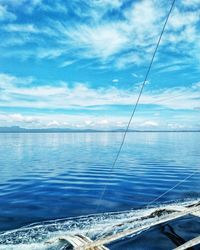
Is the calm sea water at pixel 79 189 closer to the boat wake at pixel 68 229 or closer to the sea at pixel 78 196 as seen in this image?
the sea at pixel 78 196

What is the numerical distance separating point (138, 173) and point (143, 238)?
20.4 meters

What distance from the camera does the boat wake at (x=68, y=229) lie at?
1152cm

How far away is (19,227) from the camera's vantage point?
14008 millimetres

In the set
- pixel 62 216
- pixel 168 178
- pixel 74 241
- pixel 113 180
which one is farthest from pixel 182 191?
pixel 74 241

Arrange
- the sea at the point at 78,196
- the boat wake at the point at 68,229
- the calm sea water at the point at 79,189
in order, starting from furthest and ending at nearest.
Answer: the calm sea water at the point at 79,189 < the sea at the point at 78,196 < the boat wake at the point at 68,229

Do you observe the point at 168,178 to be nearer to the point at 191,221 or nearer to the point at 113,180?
the point at 113,180

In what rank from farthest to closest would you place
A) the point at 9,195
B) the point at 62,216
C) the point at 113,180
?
1. the point at 113,180
2. the point at 9,195
3. the point at 62,216

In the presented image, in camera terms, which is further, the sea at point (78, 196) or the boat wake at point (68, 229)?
the sea at point (78, 196)

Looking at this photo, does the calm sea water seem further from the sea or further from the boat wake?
the boat wake

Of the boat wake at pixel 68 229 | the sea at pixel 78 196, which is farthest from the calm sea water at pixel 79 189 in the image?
the boat wake at pixel 68 229

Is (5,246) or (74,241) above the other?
(74,241)

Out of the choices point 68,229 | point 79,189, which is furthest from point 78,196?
point 68,229

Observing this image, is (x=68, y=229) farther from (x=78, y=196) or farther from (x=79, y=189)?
(x=79, y=189)

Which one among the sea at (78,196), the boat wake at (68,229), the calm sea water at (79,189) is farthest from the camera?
the calm sea water at (79,189)
